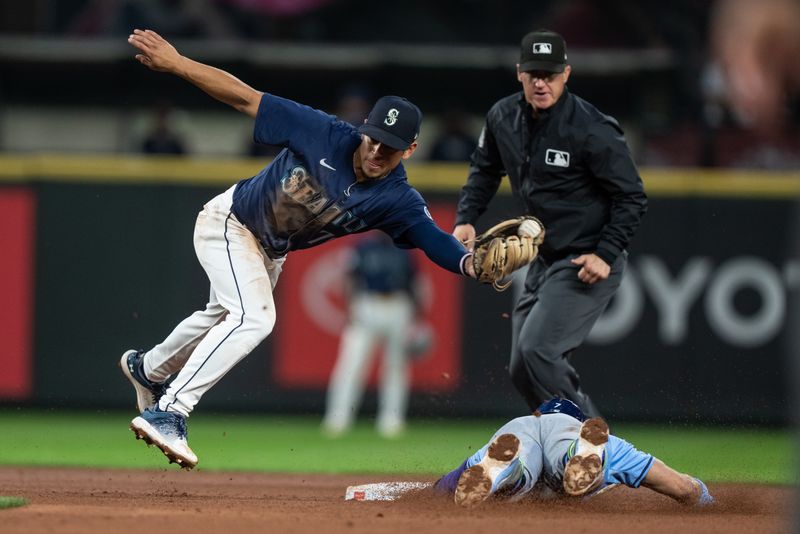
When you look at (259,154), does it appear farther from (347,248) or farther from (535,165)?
(535,165)

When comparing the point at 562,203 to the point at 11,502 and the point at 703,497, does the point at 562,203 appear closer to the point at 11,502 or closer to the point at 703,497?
the point at 703,497

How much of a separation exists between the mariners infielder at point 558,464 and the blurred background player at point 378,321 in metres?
5.00

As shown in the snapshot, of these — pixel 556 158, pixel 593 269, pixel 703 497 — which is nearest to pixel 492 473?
pixel 703 497

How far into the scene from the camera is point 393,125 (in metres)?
5.98

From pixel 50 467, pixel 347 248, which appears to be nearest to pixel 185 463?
pixel 50 467

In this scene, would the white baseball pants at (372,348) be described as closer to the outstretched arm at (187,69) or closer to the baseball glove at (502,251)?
the baseball glove at (502,251)

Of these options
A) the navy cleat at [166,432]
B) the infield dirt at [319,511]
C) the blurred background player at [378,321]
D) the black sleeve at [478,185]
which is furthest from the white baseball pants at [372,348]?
the navy cleat at [166,432]

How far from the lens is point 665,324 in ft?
37.6

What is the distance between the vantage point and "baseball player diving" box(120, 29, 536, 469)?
599cm

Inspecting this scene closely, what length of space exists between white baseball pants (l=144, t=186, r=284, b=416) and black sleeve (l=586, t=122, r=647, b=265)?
1.67 m

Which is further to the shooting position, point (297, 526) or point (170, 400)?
point (170, 400)

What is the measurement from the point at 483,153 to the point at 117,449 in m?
4.23

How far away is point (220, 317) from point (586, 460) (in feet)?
6.62

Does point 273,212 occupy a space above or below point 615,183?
below
